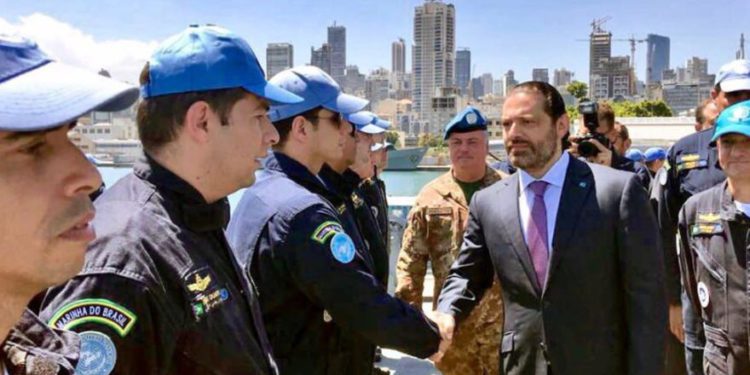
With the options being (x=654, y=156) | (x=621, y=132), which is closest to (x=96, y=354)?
(x=621, y=132)

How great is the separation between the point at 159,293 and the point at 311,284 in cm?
87

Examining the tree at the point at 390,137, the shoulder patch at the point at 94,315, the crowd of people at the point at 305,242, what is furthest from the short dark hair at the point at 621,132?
the shoulder patch at the point at 94,315

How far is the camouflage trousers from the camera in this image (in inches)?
159

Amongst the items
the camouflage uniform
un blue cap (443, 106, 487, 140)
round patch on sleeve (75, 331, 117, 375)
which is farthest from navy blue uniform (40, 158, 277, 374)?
un blue cap (443, 106, 487, 140)

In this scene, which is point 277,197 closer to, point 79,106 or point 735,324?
point 79,106

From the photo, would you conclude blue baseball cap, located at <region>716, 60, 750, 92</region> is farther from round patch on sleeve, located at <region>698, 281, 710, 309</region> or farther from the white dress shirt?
the white dress shirt

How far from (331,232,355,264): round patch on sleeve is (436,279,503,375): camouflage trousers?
1.84 metres

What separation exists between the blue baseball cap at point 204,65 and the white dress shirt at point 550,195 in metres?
1.40

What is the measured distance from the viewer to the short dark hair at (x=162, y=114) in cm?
182

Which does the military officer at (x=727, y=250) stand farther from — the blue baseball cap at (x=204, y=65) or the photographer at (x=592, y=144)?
the blue baseball cap at (x=204, y=65)

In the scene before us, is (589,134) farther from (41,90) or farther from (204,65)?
(41,90)

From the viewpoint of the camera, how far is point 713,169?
171 inches

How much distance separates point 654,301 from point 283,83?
1805mm

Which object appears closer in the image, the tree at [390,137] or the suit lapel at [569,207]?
the suit lapel at [569,207]
